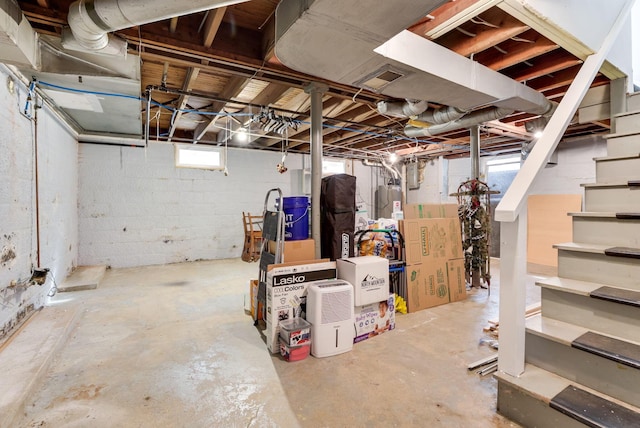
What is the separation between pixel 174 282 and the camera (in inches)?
176

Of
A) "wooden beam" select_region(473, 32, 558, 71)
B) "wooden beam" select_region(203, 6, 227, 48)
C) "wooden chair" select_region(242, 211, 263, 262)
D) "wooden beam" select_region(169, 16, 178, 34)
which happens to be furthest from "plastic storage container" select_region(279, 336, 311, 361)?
"wooden chair" select_region(242, 211, 263, 262)

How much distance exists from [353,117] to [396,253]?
2.42m

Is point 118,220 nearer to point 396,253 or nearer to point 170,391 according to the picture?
point 170,391

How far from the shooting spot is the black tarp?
3.02m

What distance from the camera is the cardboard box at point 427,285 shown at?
3.28m

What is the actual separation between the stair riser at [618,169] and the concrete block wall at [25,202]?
14.5 ft

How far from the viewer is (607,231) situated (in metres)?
1.70

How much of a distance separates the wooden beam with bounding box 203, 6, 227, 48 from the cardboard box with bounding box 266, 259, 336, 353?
1913mm

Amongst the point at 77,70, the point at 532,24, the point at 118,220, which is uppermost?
the point at 532,24

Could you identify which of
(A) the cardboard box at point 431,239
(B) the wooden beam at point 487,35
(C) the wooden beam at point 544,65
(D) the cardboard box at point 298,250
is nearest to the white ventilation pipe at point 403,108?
(B) the wooden beam at point 487,35

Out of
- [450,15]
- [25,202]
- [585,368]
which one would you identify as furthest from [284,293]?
[25,202]

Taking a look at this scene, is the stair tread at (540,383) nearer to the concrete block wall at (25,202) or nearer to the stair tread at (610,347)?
the stair tread at (610,347)

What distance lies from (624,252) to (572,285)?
279 millimetres

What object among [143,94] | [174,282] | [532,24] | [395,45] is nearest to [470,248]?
[532,24]
